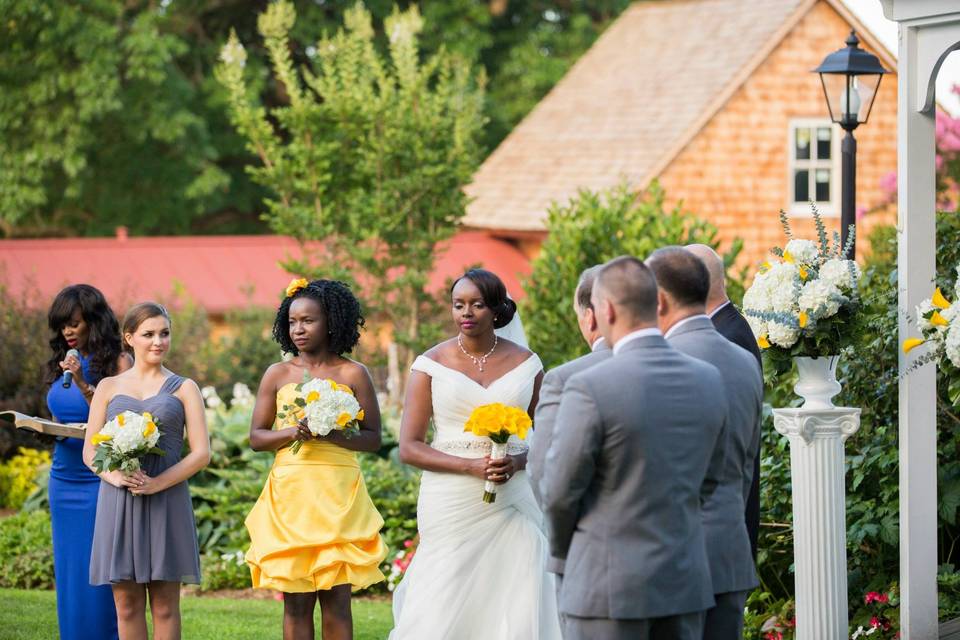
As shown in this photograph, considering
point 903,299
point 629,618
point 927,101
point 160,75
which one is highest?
point 160,75

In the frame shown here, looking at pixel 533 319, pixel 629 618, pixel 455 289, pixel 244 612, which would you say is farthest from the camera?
pixel 533 319

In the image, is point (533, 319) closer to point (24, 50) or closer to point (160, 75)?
point (160, 75)

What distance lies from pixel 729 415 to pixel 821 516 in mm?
2087

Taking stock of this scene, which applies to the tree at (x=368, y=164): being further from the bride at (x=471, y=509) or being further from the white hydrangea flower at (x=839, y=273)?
the white hydrangea flower at (x=839, y=273)

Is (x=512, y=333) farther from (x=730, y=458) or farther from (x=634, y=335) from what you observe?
(x=634, y=335)

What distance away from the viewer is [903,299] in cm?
666

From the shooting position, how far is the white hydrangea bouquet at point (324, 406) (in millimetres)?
6203

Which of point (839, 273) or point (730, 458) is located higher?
point (839, 273)

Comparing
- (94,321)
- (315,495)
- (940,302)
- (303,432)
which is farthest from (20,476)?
(940,302)

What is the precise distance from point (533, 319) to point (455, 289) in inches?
294

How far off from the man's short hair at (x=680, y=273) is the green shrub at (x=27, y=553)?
7265 mm

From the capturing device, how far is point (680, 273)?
15.7ft

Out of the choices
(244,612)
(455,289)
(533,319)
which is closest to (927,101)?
(455,289)

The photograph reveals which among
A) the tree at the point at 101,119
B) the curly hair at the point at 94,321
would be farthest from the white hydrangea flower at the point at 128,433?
the tree at the point at 101,119
